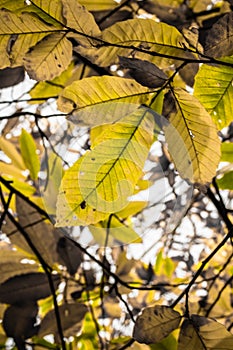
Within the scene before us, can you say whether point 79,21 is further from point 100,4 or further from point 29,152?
point 29,152

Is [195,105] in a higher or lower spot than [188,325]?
higher

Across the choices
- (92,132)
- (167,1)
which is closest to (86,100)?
(92,132)

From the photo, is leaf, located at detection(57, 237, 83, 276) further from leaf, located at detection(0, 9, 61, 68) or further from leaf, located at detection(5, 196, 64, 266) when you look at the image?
leaf, located at detection(0, 9, 61, 68)

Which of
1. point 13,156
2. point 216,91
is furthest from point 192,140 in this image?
point 13,156

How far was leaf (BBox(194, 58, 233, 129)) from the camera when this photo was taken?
1.39 ft

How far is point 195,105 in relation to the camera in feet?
1.32

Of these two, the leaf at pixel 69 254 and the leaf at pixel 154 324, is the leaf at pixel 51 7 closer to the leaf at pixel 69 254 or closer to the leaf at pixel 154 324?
the leaf at pixel 154 324

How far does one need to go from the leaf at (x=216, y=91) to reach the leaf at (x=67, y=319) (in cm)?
42

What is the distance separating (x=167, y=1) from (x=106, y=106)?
42cm

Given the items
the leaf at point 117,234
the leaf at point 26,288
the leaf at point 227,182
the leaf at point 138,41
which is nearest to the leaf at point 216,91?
the leaf at point 138,41

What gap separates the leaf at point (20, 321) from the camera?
755 millimetres

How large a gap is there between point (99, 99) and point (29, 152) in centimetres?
44

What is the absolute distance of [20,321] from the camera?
0.76m

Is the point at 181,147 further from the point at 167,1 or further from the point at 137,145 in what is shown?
the point at 167,1
